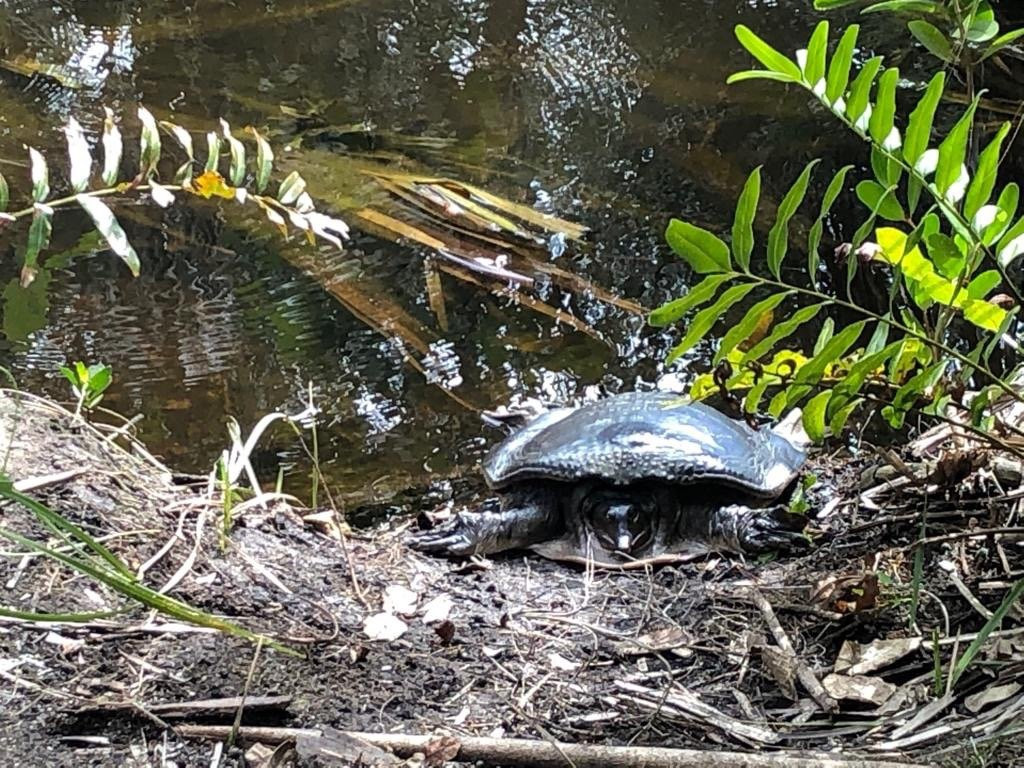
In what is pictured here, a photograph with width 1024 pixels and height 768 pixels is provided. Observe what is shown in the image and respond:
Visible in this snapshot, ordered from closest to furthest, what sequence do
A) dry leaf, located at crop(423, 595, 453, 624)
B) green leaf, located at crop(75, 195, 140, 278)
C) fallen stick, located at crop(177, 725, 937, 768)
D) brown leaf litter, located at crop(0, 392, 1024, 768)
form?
fallen stick, located at crop(177, 725, 937, 768) → brown leaf litter, located at crop(0, 392, 1024, 768) → green leaf, located at crop(75, 195, 140, 278) → dry leaf, located at crop(423, 595, 453, 624)

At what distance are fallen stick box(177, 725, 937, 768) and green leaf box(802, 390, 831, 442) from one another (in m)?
0.45

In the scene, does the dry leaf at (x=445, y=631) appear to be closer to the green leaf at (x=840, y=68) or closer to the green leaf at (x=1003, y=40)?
the green leaf at (x=840, y=68)

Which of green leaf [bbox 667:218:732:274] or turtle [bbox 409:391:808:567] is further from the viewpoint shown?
turtle [bbox 409:391:808:567]

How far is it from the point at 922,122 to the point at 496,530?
1.42m

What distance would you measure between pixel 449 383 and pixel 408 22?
3.63 meters

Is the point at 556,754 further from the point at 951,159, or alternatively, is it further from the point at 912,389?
the point at 951,159

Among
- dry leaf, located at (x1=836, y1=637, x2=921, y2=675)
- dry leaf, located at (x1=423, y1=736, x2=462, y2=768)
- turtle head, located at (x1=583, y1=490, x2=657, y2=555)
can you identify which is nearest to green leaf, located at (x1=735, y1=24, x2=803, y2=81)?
dry leaf, located at (x1=836, y1=637, x2=921, y2=675)

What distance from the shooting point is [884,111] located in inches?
51.0

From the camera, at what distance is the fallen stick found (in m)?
1.14

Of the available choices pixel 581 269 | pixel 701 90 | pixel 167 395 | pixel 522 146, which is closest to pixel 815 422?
pixel 167 395

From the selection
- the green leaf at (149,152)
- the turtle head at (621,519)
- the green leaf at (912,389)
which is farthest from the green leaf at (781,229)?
the turtle head at (621,519)

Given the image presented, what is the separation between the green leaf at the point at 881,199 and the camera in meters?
1.30

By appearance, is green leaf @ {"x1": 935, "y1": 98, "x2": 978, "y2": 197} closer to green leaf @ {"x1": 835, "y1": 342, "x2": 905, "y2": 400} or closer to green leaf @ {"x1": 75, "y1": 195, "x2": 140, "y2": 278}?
green leaf @ {"x1": 835, "y1": 342, "x2": 905, "y2": 400}

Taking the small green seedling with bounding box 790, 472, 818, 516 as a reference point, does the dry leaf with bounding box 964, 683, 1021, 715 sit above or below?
above
